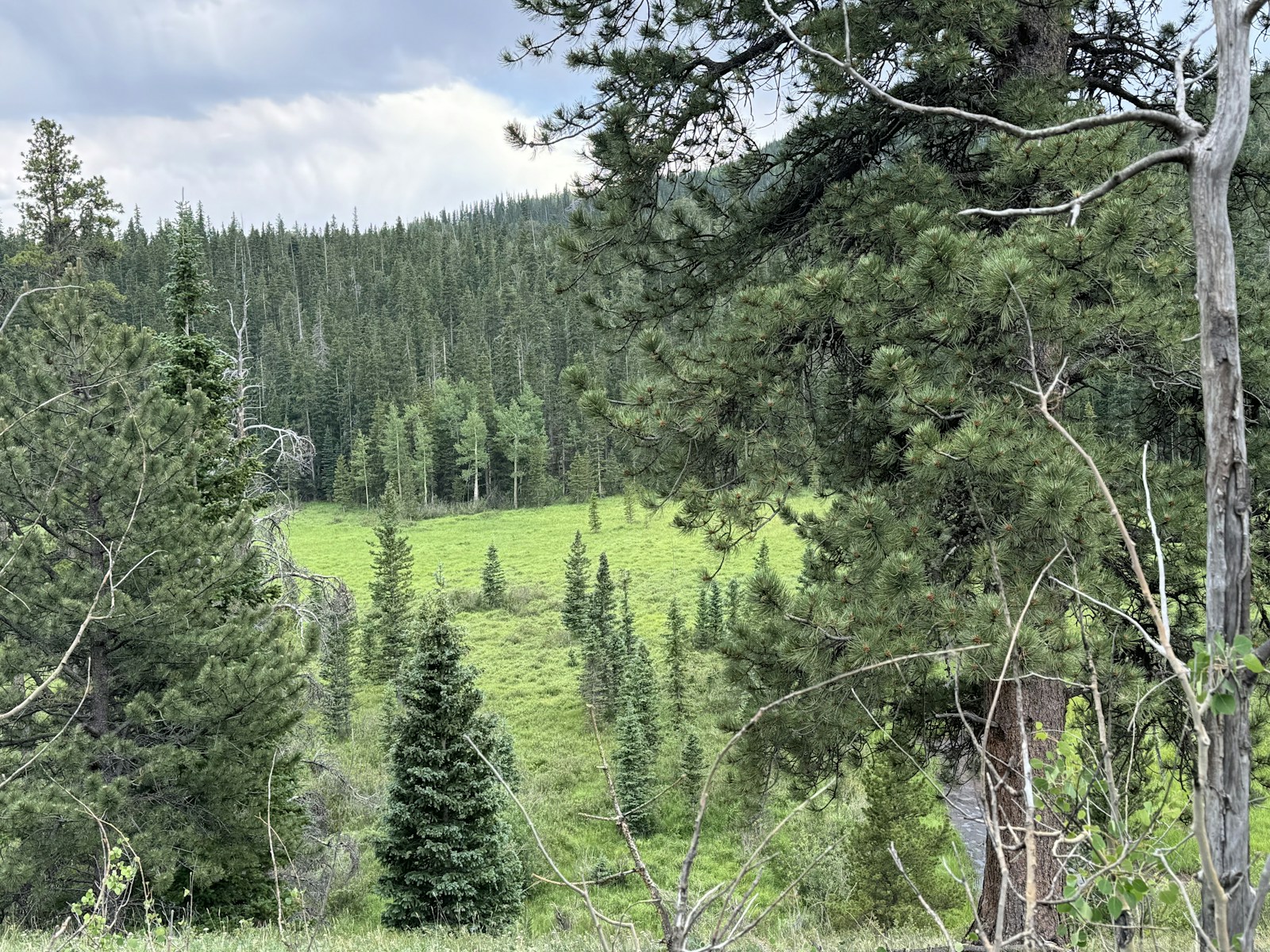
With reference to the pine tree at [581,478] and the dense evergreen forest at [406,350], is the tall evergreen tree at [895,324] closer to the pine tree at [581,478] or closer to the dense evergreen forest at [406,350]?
the dense evergreen forest at [406,350]

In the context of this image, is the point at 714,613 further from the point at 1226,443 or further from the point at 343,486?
the point at 343,486

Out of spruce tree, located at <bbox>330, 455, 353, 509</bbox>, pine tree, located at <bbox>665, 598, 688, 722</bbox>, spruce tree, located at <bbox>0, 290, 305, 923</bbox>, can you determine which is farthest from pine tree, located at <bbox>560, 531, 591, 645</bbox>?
spruce tree, located at <bbox>330, 455, 353, 509</bbox>

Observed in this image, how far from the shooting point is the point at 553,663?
2439 cm

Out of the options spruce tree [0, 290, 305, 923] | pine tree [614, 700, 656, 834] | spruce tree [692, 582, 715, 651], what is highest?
spruce tree [0, 290, 305, 923]

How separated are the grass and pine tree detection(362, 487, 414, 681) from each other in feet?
3.89

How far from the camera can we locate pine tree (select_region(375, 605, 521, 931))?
32.5 ft

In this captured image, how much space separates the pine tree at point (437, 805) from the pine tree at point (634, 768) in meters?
5.33

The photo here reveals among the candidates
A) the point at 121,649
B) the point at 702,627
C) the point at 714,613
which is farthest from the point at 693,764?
the point at 121,649

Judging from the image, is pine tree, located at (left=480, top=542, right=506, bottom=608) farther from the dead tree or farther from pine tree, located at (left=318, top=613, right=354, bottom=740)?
the dead tree

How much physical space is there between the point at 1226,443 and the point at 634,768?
51.6 ft

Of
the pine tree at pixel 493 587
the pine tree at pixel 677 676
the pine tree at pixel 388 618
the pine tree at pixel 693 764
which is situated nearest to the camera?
the pine tree at pixel 693 764

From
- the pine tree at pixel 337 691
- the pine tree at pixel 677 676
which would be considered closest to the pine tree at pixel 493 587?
the pine tree at pixel 337 691

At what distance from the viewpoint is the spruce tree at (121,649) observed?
689cm

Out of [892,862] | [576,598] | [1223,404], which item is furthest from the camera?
[576,598]
